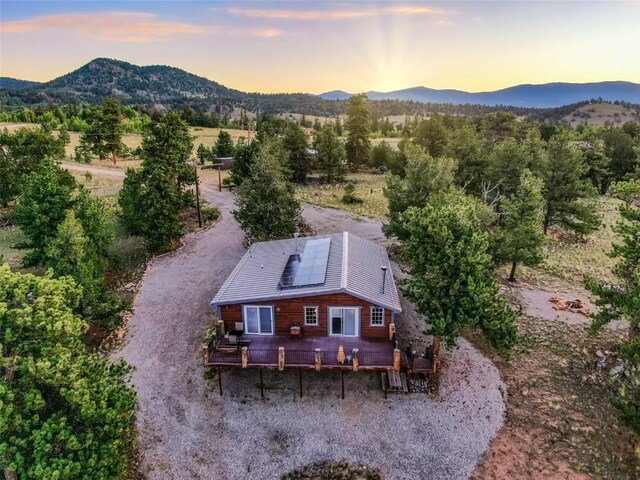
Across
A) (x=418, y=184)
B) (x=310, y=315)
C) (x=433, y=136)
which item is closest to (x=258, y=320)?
(x=310, y=315)

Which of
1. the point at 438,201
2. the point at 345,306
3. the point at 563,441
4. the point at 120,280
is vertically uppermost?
the point at 438,201

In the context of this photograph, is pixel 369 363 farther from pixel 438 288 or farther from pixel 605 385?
pixel 605 385

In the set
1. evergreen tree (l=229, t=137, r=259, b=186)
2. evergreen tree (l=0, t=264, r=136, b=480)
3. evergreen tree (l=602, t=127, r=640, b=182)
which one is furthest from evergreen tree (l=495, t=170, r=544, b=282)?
evergreen tree (l=602, t=127, r=640, b=182)

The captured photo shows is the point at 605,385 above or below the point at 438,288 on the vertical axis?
below

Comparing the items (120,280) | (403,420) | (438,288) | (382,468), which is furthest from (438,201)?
(120,280)

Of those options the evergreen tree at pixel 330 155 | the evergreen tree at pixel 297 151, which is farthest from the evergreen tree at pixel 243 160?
the evergreen tree at pixel 330 155

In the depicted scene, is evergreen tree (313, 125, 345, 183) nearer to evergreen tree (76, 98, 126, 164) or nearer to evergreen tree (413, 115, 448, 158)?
evergreen tree (413, 115, 448, 158)

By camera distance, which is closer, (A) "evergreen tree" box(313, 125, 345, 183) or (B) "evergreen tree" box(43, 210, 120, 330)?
(B) "evergreen tree" box(43, 210, 120, 330)
